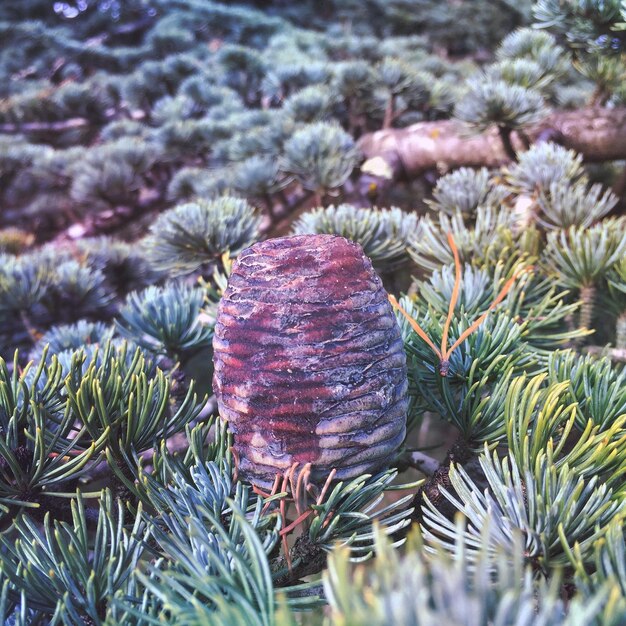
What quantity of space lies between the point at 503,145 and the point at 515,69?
20 cm

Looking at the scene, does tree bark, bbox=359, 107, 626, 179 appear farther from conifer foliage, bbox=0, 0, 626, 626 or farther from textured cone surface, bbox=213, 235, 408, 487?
textured cone surface, bbox=213, 235, 408, 487

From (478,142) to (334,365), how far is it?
83 centimetres

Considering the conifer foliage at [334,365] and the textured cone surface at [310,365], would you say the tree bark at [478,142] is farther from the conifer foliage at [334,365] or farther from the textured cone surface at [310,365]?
the textured cone surface at [310,365]

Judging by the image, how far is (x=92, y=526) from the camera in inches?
14.2

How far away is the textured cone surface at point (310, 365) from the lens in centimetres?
30

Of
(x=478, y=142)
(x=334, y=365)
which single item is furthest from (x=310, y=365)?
(x=478, y=142)

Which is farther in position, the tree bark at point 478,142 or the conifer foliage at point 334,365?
the tree bark at point 478,142

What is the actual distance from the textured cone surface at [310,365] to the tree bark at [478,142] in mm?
710

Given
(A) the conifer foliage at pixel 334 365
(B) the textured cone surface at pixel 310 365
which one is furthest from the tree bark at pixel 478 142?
(B) the textured cone surface at pixel 310 365

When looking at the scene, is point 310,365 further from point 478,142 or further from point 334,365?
point 478,142

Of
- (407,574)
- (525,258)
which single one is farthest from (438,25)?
(407,574)

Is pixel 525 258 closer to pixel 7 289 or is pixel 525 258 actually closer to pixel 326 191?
pixel 326 191

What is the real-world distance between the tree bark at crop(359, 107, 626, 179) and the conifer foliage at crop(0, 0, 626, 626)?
0.09 ft

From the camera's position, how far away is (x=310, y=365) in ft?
0.97
